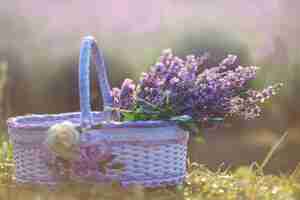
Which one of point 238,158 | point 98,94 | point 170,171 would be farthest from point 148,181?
point 98,94

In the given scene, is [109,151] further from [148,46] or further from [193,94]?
[148,46]

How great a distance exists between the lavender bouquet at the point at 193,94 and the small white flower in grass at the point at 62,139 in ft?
0.58

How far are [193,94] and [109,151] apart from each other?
0.23m

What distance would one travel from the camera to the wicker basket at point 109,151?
4.45 feet

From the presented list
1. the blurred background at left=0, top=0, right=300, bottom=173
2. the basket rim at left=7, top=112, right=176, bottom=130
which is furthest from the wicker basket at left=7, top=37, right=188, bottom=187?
the blurred background at left=0, top=0, right=300, bottom=173

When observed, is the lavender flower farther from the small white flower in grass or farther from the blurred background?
the blurred background

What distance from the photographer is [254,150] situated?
7.80ft

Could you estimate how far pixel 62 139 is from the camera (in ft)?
4.25

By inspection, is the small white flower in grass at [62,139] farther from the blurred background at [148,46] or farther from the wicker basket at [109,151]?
the blurred background at [148,46]

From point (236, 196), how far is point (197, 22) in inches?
64.5

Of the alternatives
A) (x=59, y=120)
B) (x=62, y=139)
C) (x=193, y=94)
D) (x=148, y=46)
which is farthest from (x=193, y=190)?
(x=148, y=46)

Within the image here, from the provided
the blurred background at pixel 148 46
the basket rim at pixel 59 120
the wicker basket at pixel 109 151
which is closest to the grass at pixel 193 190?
the wicker basket at pixel 109 151

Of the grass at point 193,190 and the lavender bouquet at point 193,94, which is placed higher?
the lavender bouquet at point 193,94

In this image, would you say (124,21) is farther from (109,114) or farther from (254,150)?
(109,114)
